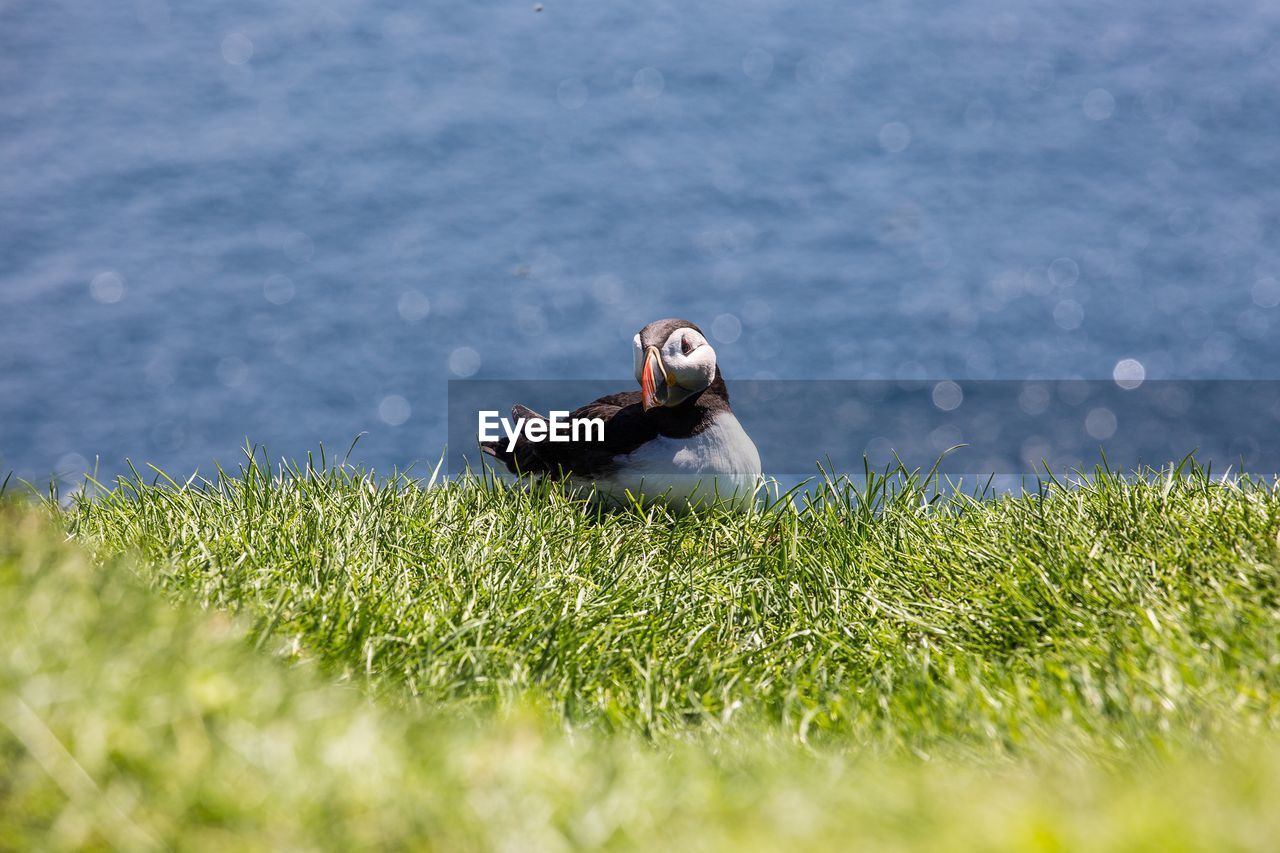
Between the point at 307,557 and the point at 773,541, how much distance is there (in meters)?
1.17

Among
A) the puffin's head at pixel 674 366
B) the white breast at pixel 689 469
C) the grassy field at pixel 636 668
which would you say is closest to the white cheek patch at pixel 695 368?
the puffin's head at pixel 674 366

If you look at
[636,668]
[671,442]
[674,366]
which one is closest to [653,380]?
[674,366]

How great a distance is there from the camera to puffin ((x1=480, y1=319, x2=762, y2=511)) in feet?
8.86

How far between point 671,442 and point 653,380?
191 millimetres

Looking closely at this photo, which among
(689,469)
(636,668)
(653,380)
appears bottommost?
(636,668)

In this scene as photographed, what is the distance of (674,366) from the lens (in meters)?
2.67

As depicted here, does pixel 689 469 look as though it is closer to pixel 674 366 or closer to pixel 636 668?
pixel 674 366

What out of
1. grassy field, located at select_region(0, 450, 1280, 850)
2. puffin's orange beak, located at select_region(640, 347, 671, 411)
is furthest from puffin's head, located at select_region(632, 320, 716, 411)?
grassy field, located at select_region(0, 450, 1280, 850)

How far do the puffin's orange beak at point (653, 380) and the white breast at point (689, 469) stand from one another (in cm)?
13

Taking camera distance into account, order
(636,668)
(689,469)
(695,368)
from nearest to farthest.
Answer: (636,668) → (695,368) → (689,469)

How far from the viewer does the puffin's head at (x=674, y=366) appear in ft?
8.77

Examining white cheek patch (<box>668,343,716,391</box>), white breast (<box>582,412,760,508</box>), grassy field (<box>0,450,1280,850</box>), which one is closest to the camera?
grassy field (<box>0,450,1280,850</box>)

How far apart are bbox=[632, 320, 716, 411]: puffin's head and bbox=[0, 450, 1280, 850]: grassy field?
1.09 feet

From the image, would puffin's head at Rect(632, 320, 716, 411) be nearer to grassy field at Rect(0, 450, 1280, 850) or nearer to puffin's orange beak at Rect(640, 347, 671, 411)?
puffin's orange beak at Rect(640, 347, 671, 411)
